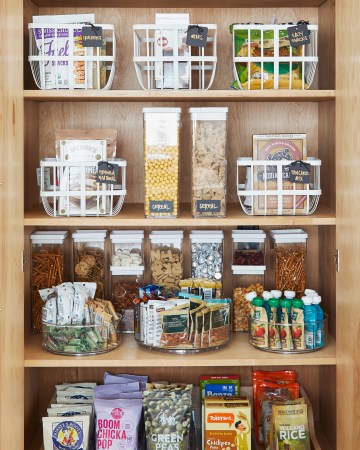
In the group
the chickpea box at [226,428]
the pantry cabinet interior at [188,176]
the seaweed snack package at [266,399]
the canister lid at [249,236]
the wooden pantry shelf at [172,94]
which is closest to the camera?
the pantry cabinet interior at [188,176]

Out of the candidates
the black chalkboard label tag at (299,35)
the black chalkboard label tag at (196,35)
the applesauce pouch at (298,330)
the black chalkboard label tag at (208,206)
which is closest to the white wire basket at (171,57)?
the black chalkboard label tag at (196,35)

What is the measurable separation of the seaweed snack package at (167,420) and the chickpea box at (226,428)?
2.8 inches

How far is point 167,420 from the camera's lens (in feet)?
8.55

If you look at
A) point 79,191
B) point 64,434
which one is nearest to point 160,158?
point 79,191

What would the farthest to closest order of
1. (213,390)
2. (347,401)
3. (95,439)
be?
(213,390) → (95,439) → (347,401)

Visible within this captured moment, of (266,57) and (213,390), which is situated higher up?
(266,57)

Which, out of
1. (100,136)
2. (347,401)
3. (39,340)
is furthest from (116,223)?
(347,401)

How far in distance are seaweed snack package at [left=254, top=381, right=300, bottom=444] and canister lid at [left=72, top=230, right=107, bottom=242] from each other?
0.82m

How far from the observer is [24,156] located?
270 cm

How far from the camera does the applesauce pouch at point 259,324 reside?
104 inches

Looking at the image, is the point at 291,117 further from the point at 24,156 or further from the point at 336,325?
the point at 24,156

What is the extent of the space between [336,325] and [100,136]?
1.07 m

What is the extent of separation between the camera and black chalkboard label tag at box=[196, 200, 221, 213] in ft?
8.54

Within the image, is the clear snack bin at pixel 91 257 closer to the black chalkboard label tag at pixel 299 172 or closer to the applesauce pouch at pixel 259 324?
the applesauce pouch at pixel 259 324
